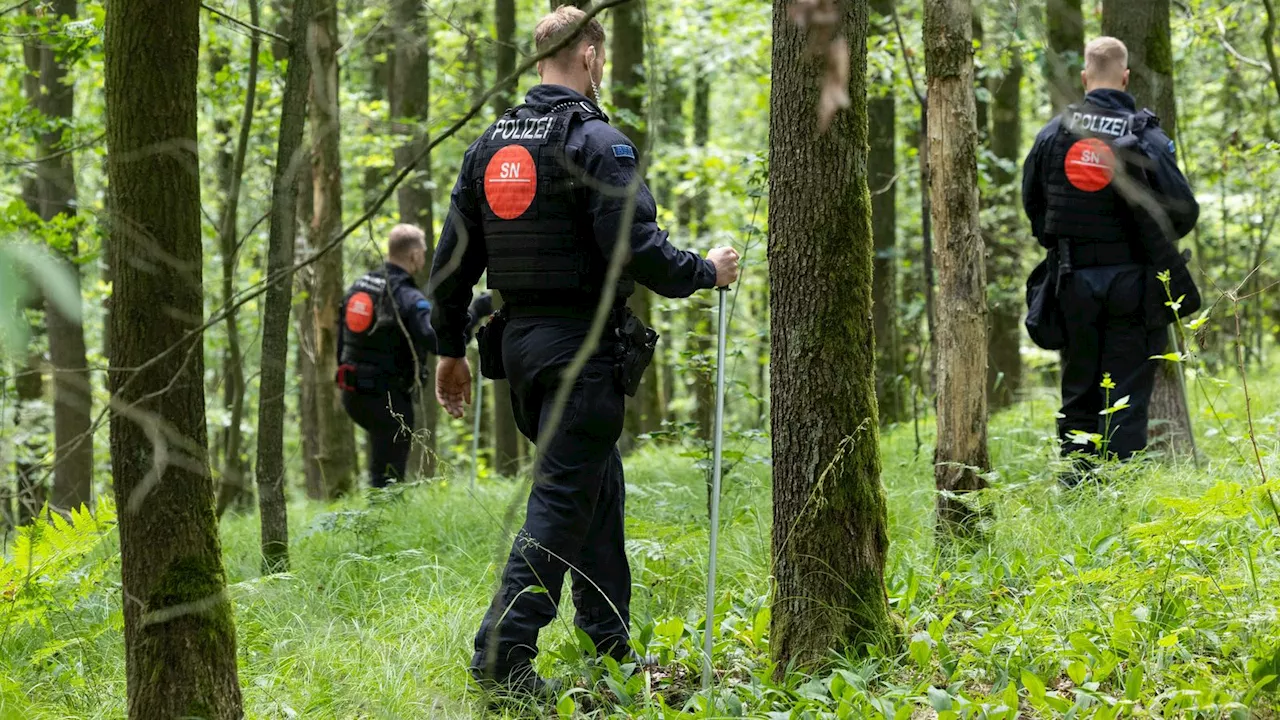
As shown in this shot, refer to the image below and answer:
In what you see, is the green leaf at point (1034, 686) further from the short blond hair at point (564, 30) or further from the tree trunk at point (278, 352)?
the tree trunk at point (278, 352)

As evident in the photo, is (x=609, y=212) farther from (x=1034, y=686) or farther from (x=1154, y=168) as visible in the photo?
(x=1154, y=168)

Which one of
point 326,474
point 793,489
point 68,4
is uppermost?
point 68,4

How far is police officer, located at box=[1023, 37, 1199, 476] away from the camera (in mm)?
5262

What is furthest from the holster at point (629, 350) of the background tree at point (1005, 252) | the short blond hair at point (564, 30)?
the background tree at point (1005, 252)

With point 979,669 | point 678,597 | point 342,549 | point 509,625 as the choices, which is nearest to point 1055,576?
point 979,669

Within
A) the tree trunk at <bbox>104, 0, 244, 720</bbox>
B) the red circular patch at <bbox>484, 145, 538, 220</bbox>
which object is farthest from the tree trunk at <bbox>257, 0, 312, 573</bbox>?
the tree trunk at <bbox>104, 0, 244, 720</bbox>

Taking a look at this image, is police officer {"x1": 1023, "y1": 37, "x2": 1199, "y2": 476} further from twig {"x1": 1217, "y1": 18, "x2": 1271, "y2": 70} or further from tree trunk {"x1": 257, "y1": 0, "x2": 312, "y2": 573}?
tree trunk {"x1": 257, "y1": 0, "x2": 312, "y2": 573}

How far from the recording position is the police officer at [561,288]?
132 inches

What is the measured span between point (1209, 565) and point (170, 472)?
3190 millimetres

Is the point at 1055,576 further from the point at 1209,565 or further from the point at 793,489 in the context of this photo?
the point at 793,489

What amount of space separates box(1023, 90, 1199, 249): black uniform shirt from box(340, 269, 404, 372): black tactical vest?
14.1 feet

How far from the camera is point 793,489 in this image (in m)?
3.15

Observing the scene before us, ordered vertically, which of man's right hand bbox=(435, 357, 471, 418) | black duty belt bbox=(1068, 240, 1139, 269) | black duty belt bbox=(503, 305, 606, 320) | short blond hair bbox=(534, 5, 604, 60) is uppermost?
short blond hair bbox=(534, 5, 604, 60)

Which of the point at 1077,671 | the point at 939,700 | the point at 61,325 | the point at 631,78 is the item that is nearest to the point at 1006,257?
the point at 631,78
